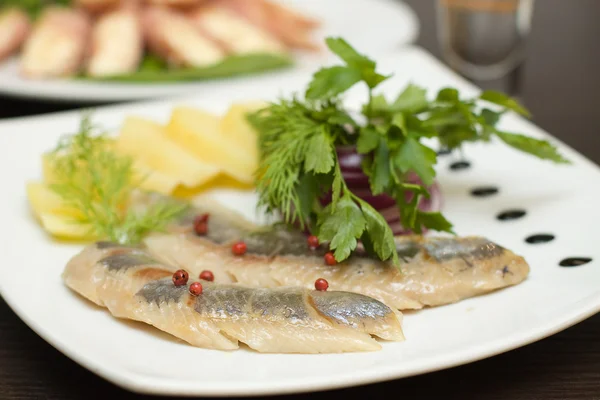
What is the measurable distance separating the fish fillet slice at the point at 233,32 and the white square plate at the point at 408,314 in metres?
1.76

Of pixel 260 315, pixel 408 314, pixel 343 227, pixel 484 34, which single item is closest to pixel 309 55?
pixel 484 34

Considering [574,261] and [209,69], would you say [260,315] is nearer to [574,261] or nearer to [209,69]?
[574,261]

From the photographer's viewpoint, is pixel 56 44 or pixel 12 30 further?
pixel 12 30

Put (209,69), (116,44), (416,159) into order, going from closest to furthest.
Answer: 1. (416,159)
2. (209,69)
3. (116,44)

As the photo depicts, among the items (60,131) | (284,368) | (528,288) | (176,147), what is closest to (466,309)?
(528,288)

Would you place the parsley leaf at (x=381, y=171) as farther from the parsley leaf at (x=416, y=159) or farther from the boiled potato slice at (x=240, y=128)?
the boiled potato slice at (x=240, y=128)

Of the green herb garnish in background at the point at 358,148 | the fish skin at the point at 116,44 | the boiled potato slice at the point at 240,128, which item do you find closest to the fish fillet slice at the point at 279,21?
the fish skin at the point at 116,44

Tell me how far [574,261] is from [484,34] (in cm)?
249

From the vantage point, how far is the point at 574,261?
2387mm

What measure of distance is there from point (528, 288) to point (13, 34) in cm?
372

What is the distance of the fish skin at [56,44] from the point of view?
444 cm

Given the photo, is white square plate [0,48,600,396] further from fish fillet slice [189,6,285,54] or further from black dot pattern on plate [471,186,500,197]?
fish fillet slice [189,6,285,54]

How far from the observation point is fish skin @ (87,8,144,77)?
14.8ft

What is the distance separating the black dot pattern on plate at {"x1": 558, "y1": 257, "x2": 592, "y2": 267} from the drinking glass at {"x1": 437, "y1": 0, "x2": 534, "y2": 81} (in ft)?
7.93
